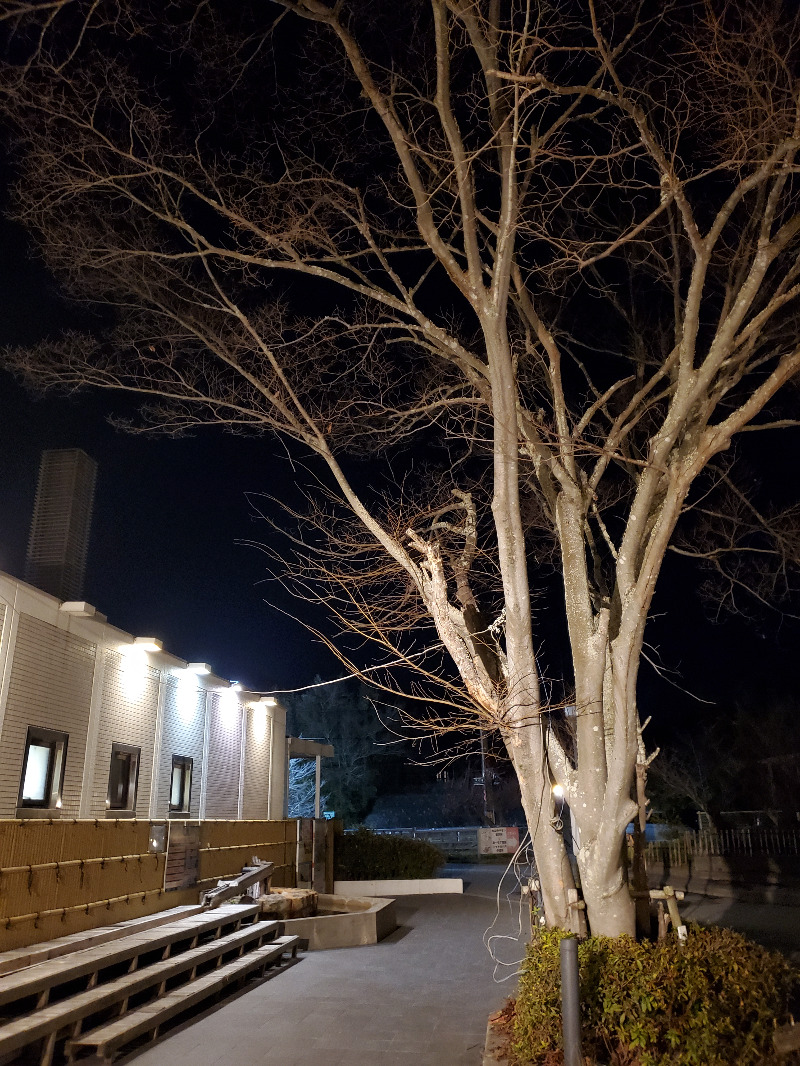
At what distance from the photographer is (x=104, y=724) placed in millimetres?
12727

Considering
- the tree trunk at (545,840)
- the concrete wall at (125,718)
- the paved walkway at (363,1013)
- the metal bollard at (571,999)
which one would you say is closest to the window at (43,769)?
the concrete wall at (125,718)

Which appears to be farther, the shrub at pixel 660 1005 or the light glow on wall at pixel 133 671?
the light glow on wall at pixel 133 671

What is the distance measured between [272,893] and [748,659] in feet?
82.1

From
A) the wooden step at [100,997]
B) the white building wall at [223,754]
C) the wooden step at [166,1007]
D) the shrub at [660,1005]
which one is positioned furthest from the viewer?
the white building wall at [223,754]

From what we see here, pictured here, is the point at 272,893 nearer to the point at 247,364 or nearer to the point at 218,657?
the point at 247,364

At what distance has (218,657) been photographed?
42125 millimetres

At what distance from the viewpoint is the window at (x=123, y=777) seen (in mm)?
13094

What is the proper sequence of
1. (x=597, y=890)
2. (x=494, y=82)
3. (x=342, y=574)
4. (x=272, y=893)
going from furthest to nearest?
(x=272, y=893), (x=342, y=574), (x=494, y=82), (x=597, y=890)

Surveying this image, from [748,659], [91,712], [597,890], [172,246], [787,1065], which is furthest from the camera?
[748,659]

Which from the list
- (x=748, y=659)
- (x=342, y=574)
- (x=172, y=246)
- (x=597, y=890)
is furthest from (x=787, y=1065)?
(x=748, y=659)

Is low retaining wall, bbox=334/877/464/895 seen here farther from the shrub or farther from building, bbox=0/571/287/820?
the shrub

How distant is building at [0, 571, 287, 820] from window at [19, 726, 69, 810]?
0.01m

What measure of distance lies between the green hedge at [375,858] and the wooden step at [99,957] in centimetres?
1030

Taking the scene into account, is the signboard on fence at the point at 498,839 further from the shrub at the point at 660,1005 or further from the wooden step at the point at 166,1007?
the shrub at the point at 660,1005
